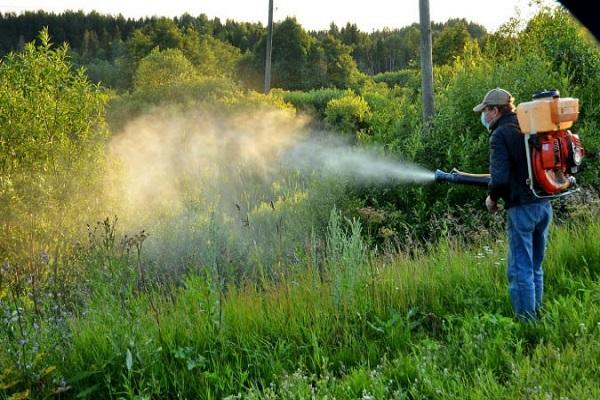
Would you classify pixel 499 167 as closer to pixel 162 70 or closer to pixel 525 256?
pixel 525 256

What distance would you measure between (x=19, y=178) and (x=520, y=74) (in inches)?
340

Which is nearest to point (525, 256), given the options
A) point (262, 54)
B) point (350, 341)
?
point (350, 341)

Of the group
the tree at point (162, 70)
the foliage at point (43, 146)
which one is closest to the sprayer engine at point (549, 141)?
the foliage at point (43, 146)

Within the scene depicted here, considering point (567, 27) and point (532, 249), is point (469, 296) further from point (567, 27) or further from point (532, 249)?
point (567, 27)

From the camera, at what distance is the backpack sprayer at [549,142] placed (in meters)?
4.51

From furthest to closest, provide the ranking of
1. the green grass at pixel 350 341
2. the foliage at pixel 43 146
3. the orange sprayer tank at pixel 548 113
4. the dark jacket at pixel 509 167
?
1. the foliage at pixel 43 146
2. the dark jacket at pixel 509 167
3. the orange sprayer tank at pixel 548 113
4. the green grass at pixel 350 341

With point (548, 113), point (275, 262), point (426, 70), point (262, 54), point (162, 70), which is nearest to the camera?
point (548, 113)

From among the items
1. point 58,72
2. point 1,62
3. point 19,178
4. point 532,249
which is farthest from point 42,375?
point 1,62

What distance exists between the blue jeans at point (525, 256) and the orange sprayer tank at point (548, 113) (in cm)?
64

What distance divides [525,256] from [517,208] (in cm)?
39

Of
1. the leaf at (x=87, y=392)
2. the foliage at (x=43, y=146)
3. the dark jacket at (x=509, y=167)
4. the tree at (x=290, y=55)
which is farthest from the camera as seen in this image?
the tree at (x=290, y=55)

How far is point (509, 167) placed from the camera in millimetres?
4809

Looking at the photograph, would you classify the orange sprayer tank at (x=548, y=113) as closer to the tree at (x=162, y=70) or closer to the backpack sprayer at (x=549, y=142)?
the backpack sprayer at (x=549, y=142)

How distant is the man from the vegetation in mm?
239
